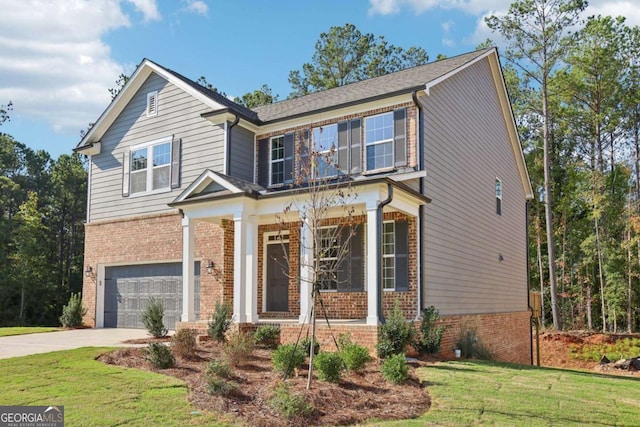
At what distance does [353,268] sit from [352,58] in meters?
23.9

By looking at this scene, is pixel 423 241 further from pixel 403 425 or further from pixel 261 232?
pixel 403 425

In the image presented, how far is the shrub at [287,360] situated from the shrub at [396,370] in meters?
1.33

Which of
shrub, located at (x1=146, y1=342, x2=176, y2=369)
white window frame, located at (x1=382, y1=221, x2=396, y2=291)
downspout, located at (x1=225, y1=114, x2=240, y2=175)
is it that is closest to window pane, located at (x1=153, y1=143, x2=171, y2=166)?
downspout, located at (x1=225, y1=114, x2=240, y2=175)

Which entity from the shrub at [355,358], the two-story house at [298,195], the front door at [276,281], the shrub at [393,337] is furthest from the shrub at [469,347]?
the shrub at [355,358]

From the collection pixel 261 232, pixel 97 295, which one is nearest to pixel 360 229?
pixel 261 232

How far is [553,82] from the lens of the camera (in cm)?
2895

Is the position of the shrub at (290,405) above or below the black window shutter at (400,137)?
below

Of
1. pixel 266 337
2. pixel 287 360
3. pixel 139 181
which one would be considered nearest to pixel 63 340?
pixel 266 337

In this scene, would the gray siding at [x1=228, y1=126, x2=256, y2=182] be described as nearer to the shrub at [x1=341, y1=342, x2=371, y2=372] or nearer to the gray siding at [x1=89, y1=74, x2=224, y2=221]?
the gray siding at [x1=89, y1=74, x2=224, y2=221]

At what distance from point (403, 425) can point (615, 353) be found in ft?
65.3

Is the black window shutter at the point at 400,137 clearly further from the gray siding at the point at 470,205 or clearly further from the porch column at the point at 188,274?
the porch column at the point at 188,274

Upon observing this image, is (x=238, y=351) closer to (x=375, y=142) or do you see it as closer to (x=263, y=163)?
(x=375, y=142)

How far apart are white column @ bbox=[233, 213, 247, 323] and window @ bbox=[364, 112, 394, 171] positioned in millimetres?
3394

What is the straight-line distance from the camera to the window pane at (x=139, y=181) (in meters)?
17.4
